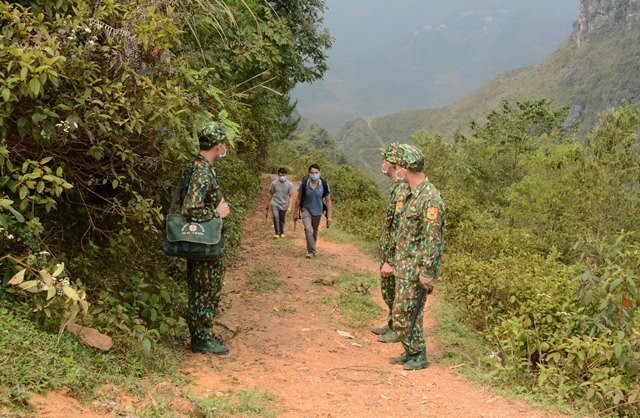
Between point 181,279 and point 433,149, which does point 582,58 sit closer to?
point 433,149

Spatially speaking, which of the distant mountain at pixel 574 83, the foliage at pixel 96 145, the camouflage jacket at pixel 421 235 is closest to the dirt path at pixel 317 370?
the foliage at pixel 96 145

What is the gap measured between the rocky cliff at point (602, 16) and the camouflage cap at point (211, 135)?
315 feet

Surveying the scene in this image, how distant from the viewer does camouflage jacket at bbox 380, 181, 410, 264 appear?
5684 mm

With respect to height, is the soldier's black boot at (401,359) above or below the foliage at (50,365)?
below

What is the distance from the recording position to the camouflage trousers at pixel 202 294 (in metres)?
4.77

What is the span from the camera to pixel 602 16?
96625 mm

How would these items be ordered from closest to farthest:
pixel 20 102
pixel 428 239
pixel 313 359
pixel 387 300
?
1. pixel 20 102
2. pixel 428 239
3. pixel 313 359
4. pixel 387 300

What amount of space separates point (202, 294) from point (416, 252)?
1.84m

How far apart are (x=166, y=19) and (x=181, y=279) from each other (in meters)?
3.00

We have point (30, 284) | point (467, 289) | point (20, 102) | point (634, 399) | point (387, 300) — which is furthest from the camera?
point (467, 289)

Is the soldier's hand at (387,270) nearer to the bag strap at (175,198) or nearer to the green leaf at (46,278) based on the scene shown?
the bag strap at (175,198)

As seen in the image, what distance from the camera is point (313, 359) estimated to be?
5.22m

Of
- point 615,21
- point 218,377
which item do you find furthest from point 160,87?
point 615,21

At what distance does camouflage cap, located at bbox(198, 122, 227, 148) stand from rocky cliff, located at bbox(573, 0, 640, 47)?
95.9 m
